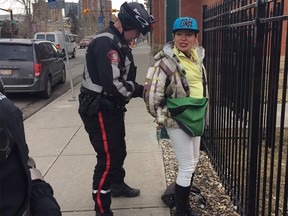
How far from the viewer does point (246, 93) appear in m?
3.05

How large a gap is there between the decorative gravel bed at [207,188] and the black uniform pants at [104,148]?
75 centimetres

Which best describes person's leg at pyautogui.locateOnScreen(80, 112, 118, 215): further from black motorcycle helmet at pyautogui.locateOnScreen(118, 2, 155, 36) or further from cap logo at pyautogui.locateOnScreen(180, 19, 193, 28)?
cap logo at pyautogui.locateOnScreen(180, 19, 193, 28)

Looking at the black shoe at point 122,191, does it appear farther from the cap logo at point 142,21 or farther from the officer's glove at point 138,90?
the cap logo at point 142,21

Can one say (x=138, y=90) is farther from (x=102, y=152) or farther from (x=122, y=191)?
(x=122, y=191)

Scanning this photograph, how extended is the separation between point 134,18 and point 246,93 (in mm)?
1126

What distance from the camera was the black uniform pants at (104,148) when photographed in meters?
3.12

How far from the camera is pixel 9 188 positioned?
1303 mm

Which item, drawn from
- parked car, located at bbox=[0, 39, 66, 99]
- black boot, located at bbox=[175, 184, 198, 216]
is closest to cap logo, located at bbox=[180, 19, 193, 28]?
black boot, located at bbox=[175, 184, 198, 216]

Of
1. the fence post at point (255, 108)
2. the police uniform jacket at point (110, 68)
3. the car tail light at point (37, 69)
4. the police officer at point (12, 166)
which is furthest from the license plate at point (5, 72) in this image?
the police officer at point (12, 166)

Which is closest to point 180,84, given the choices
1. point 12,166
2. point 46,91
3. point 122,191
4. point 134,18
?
point 134,18

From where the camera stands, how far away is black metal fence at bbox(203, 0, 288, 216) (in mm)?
2625

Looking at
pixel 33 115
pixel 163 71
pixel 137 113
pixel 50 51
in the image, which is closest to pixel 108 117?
pixel 163 71

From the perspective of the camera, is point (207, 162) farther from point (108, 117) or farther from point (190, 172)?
point (108, 117)

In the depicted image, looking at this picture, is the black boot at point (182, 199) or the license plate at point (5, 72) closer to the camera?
the black boot at point (182, 199)
